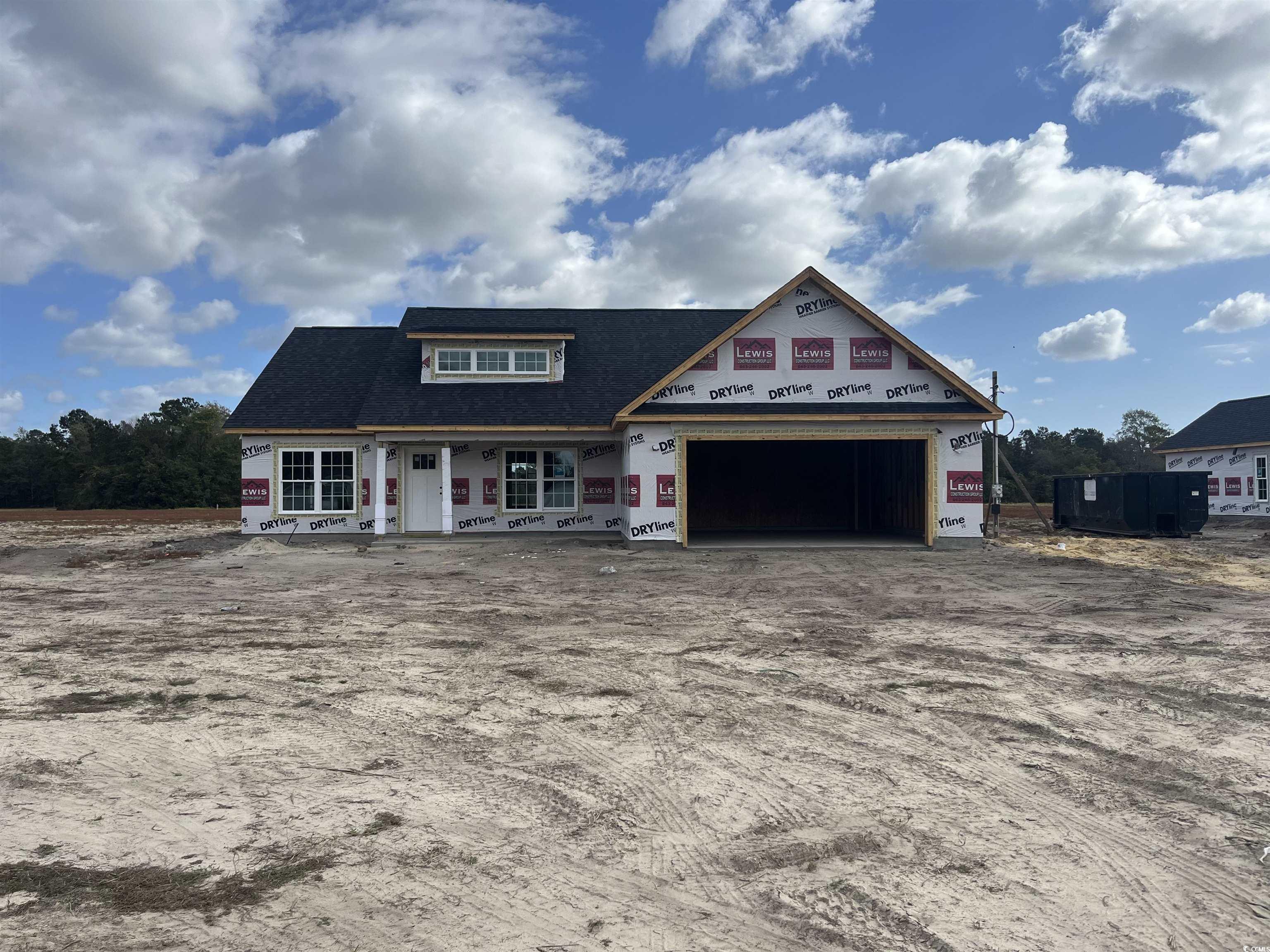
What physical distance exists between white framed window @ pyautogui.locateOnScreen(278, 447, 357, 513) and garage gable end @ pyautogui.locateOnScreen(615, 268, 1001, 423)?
8.34 metres

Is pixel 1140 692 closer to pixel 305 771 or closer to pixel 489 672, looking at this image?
pixel 489 672

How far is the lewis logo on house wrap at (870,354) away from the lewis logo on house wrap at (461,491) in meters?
10.4

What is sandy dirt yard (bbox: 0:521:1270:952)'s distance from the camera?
2986 mm

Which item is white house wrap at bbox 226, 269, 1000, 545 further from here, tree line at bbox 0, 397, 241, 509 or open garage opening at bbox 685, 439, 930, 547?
tree line at bbox 0, 397, 241, 509

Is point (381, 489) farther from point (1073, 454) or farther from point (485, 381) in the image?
point (1073, 454)

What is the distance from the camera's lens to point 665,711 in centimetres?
559

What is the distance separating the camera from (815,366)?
17.9m

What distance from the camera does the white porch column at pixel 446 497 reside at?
63.1ft

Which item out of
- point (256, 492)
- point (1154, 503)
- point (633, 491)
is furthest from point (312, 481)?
point (1154, 503)

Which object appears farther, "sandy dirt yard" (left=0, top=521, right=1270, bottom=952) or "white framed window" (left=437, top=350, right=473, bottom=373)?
"white framed window" (left=437, top=350, right=473, bottom=373)

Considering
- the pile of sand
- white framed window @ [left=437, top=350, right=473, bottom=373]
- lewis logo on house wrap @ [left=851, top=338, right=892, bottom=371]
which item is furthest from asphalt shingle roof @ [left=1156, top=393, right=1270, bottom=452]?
the pile of sand

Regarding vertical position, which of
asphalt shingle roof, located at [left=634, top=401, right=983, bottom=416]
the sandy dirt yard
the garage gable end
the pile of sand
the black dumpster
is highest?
the garage gable end

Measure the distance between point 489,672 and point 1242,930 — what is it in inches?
207

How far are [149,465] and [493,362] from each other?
34.9 m
